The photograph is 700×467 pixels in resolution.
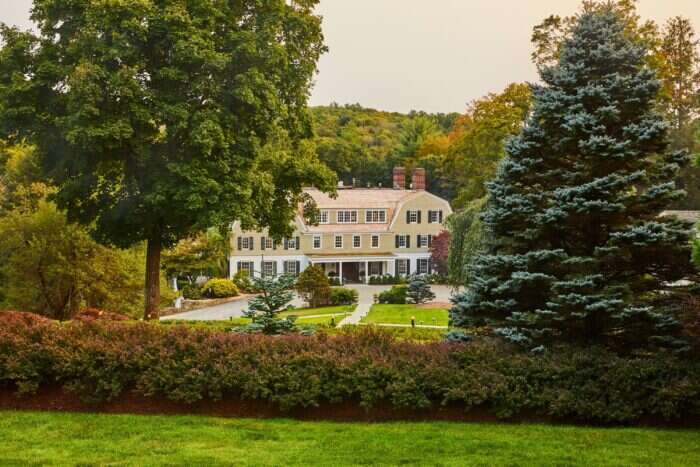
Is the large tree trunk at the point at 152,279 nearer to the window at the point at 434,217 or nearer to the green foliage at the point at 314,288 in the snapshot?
the green foliage at the point at 314,288

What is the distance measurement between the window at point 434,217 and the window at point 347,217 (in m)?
6.23

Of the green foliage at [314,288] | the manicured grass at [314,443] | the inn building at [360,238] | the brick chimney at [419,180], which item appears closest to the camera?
the manicured grass at [314,443]

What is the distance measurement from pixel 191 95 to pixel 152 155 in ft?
6.93

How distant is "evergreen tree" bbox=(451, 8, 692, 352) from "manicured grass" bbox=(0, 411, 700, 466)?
7.34 feet

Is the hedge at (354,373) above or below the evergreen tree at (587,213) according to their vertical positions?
below

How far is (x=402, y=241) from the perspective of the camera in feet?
175

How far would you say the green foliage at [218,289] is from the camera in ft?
143

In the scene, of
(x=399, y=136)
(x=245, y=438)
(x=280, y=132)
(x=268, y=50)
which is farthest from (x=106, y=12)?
(x=399, y=136)

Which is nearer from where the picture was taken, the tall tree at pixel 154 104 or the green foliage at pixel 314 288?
the tall tree at pixel 154 104

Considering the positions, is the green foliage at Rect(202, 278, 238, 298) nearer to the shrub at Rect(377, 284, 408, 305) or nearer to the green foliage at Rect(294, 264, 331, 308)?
the green foliage at Rect(294, 264, 331, 308)

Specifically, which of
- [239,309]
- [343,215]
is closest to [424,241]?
[343,215]

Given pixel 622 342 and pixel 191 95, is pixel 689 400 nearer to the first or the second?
pixel 622 342

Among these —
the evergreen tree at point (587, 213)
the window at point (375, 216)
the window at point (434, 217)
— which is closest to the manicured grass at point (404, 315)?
the evergreen tree at point (587, 213)

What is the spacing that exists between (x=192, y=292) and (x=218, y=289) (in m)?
1.77
